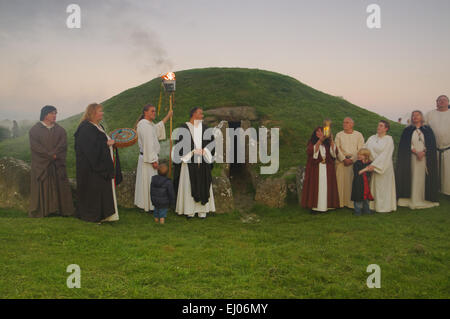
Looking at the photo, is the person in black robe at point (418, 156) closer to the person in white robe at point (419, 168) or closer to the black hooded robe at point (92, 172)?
the person in white robe at point (419, 168)

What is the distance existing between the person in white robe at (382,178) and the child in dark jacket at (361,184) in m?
0.23

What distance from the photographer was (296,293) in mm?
4383

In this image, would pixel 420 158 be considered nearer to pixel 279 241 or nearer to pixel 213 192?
pixel 279 241

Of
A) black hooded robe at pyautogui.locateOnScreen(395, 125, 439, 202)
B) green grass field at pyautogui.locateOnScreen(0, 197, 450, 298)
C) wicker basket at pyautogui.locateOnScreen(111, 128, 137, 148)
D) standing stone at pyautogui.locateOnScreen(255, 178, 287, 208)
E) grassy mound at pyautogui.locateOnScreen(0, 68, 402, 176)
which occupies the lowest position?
green grass field at pyautogui.locateOnScreen(0, 197, 450, 298)

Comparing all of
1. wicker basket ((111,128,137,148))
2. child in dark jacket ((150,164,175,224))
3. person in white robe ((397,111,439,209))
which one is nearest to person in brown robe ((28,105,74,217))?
wicker basket ((111,128,137,148))

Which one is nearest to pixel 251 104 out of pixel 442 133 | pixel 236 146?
pixel 236 146

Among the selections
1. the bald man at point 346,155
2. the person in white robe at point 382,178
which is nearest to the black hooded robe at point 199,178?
the bald man at point 346,155

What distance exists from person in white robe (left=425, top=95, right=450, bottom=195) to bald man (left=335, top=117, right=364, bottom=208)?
7.63 feet

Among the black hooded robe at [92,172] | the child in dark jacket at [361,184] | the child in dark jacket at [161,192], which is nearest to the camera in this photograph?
the black hooded robe at [92,172]

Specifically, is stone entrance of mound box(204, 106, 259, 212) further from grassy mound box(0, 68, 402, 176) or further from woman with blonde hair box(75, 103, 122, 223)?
woman with blonde hair box(75, 103, 122, 223)

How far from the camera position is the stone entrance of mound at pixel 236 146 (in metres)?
10.6

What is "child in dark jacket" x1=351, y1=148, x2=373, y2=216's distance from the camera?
8102mm

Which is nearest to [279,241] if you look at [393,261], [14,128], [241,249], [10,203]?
[241,249]

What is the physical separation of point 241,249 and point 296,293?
1808 mm
